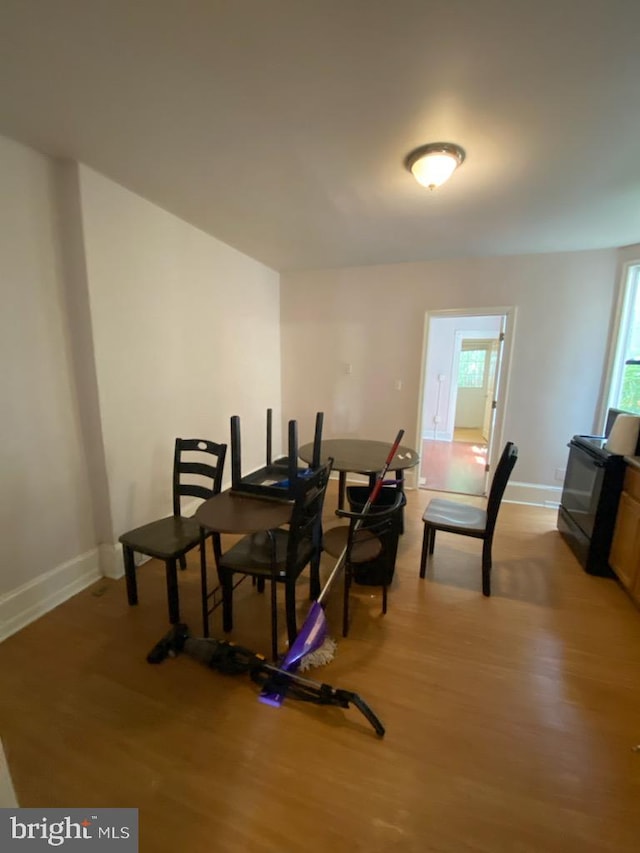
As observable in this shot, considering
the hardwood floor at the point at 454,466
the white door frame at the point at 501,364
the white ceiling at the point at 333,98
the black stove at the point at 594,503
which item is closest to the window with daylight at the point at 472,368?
the hardwood floor at the point at 454,466

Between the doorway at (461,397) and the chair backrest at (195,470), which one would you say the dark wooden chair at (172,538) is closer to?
the chair backrest at (195,470)

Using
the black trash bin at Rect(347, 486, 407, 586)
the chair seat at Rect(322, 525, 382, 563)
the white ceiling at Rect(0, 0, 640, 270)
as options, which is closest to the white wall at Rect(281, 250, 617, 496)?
the white ceiling at Rect(0, 0, 640, 270)

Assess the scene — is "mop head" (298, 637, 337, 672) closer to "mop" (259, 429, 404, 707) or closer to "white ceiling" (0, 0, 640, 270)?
"mop" (259, 429, 404, 707)

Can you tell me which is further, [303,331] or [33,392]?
[303,331]

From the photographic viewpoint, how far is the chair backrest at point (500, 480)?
2025mm

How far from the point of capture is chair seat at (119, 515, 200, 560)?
1.83m

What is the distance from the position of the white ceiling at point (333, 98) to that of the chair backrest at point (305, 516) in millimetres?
1622

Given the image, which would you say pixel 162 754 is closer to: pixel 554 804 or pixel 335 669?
pixel 335 669

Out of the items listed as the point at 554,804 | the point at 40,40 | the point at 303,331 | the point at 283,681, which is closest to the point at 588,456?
the point at 554,804

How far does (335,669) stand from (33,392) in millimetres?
2163

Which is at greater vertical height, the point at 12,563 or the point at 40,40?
the point at 40,40

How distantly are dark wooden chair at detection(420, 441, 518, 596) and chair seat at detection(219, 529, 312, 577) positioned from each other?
95 centimetres

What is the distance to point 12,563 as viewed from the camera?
1.83 metres

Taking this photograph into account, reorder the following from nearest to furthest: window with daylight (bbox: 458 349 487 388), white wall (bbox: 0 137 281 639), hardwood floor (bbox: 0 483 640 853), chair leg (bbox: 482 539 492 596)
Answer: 1. hardwood floor (bbox: 0 483 640 853)
2. white wall (bbox: 0 137 281 639)
3. chair leg (bbox: 482 539 492 596)
4. window with daylight (bbox: 458 349 487 388)
